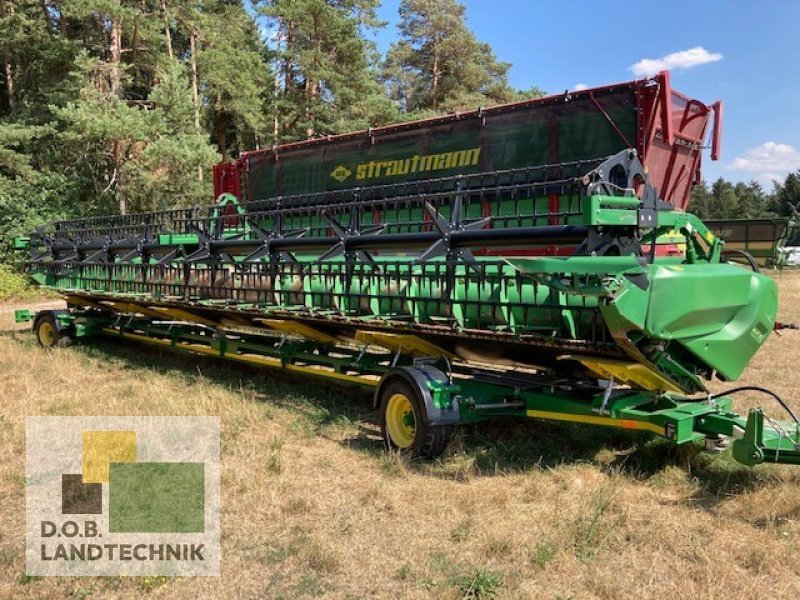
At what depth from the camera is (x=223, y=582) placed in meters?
3.12

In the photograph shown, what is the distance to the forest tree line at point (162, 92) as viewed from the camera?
19.4 meters

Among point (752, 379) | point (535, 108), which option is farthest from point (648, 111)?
point (752, 379)

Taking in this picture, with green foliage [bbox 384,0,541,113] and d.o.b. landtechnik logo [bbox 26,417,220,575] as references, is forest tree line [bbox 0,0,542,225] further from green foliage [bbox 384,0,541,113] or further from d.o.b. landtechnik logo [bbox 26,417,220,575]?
d.o.b. landtechnik logo [bbox 26,417,220,575]

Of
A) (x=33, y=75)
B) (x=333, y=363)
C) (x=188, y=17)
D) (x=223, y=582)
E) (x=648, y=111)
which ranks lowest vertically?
(x=223, y=582)

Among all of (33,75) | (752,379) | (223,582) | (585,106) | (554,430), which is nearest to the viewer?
(223,582)

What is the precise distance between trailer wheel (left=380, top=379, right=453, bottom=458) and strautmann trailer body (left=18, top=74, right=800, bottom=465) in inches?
0.6

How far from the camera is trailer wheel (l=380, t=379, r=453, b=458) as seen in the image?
4492 millimetres

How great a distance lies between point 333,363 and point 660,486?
3069mm

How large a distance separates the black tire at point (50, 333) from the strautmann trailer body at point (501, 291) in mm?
68

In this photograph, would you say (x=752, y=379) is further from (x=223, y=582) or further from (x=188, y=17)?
(x=188, y=17)

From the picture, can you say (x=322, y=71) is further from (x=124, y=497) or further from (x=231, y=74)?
(x=124, y=497)

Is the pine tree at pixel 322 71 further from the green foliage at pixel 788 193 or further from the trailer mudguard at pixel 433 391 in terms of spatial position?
the green foliage at pixel 788 193

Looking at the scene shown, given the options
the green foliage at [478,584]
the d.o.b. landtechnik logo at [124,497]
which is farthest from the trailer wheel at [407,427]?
the green foliage at [478,584]

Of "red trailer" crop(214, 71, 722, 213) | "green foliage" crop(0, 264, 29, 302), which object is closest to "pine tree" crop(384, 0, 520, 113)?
"green foliage" crop(0, 264, 29, 302)
